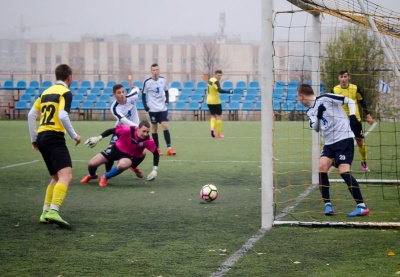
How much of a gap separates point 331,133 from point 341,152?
28 centimetres

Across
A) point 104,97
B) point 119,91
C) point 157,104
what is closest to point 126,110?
point 119,91

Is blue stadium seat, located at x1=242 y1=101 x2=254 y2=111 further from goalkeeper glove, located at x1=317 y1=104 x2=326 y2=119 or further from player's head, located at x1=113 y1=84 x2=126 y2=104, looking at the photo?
goalkeeper glove, located at x1=317 y1=104 x2=326 y2=119

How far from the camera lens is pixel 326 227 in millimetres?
8117

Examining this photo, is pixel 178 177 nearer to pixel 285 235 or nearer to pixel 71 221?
pixel 71 221

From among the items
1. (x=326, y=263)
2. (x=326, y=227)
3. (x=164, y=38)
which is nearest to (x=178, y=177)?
(x=326, y=227)

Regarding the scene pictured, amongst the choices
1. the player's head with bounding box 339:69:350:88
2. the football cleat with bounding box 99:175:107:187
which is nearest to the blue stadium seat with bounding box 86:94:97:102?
the player's head with bounding box 339:69:350:88

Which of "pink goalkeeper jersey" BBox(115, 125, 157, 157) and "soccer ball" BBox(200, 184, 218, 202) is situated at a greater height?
"pink goalkeeper jersey" BBox(115, 125, 157, 157)

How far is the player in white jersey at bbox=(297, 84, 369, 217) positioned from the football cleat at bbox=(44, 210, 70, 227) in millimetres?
3172

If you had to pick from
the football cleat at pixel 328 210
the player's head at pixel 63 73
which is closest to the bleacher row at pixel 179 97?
the football cleat at pixel 328 210

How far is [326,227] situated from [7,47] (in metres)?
64.8

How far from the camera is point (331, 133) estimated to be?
29.8 feet

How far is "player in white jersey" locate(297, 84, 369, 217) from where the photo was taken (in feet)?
29.3

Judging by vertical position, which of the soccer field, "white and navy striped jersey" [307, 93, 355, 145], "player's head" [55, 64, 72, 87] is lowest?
the soccer field

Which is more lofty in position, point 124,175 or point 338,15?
point 338,15
